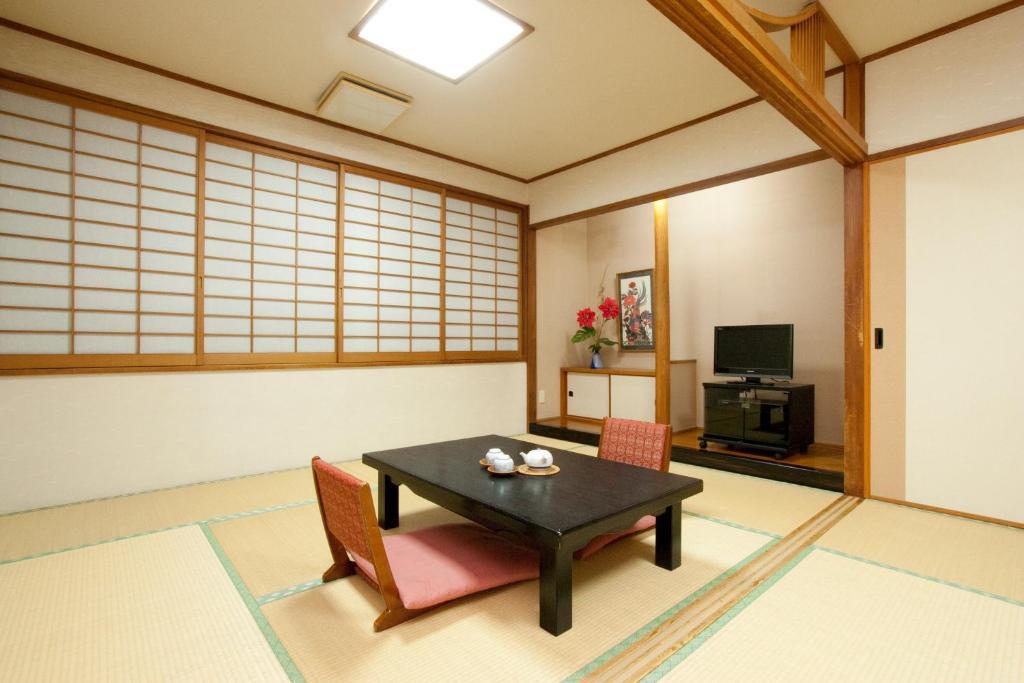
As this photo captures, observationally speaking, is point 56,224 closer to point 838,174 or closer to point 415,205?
point 415,205

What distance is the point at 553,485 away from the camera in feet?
6.84

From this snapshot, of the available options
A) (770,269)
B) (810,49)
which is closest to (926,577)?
(810,49)

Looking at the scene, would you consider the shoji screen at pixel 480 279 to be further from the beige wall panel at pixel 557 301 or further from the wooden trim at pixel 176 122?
the wooden trim at pixel 176 122

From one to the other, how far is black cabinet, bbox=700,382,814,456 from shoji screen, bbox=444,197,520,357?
2165 mm

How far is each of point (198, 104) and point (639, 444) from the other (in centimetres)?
367

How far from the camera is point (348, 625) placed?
1.69 m

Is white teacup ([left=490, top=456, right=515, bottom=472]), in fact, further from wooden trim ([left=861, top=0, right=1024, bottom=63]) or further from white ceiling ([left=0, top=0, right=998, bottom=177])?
wooden trim ([left=861, top=0, right=1024, bottom=63])

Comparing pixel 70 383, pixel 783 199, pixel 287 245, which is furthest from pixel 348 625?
pixel 783 199

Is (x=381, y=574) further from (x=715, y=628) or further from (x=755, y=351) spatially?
(x=755, y=351)

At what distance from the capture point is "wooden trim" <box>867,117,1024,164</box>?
2576mm

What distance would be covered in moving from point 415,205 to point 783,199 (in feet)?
11.0

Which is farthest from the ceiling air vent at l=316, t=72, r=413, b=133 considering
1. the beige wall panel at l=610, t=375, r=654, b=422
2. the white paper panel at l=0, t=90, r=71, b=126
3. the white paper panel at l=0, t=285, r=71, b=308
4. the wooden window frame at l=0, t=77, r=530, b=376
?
the beige wall panel at l=610, t=375, r=654, b=422

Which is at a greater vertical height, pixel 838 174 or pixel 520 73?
pixel 520 73

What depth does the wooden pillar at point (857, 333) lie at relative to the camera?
121 inches
